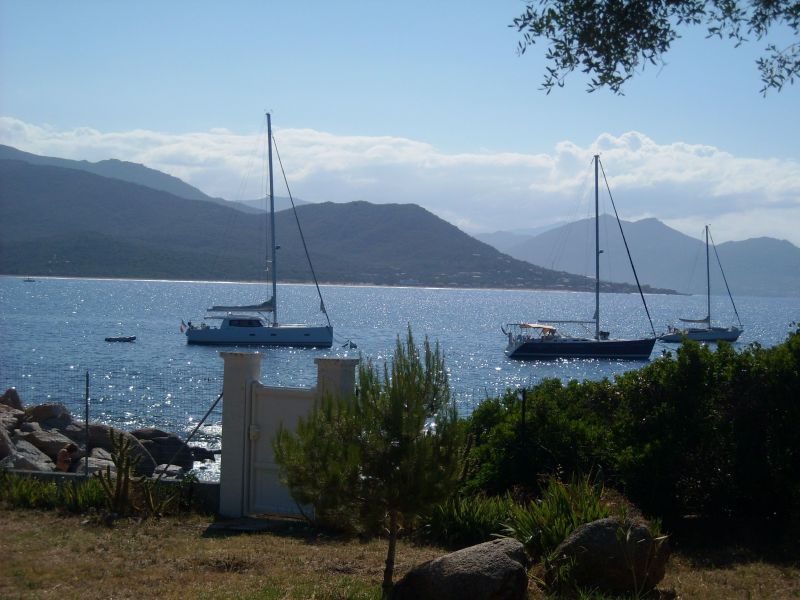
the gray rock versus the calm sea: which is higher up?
the gray rock

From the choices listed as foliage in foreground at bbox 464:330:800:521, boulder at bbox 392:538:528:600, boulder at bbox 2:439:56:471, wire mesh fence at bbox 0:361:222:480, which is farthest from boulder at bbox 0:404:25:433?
boulder at bbox 392:538:528:600

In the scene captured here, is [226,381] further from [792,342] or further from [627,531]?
[792,342]

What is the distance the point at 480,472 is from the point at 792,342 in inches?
134

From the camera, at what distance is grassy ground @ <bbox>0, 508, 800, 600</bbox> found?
24.0 feet

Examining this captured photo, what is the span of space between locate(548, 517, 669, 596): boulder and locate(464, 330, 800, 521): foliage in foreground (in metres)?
1.92

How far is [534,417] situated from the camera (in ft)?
34.3

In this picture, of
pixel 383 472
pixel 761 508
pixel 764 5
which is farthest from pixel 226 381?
pixel 764 5

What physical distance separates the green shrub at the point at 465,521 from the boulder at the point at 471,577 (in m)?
1.95

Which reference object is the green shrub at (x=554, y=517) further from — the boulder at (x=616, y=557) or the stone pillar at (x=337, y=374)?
the stone pillar at (x=337, y=374)

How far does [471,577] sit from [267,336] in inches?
2241

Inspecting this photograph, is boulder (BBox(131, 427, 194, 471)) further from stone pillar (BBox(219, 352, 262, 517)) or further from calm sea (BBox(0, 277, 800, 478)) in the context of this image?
stone pillar (BBox(219, 352, 262, 517))

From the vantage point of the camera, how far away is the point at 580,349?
205 feet

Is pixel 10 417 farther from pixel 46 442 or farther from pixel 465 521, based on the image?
pixel 465 521

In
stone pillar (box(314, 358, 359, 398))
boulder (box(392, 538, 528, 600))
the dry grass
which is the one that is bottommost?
the dry grass
